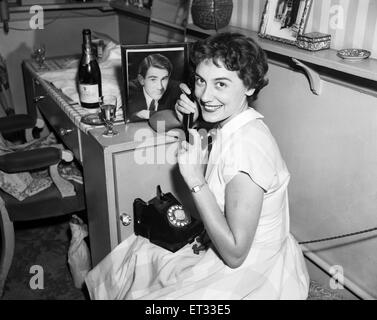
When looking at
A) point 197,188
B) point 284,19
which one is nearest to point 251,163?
point 197,188

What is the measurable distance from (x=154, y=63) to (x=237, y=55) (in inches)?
18.4

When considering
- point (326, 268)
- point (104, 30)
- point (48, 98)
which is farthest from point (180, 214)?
point (104, 30)

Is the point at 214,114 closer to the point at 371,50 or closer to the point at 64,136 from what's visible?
the point at 371,50

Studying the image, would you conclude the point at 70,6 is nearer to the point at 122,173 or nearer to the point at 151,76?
the point at 151,76

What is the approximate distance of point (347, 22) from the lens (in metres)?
1.41

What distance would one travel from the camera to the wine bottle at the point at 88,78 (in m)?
1.85

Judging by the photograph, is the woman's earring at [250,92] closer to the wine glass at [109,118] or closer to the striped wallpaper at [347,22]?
the striped wallpaper at [347,22]

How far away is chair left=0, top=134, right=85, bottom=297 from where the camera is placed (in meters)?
1.85

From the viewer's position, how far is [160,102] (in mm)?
1679

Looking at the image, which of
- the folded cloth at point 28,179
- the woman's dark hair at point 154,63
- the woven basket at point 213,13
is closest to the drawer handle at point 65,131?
the folded cloth at point 28,179

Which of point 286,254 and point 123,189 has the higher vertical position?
point 123,189

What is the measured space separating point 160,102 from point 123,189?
365 mm

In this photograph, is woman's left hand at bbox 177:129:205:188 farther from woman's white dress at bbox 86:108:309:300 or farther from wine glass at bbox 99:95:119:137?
wine glass at bbox 99:95:119:137

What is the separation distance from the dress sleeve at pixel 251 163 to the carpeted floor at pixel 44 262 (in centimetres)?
120
